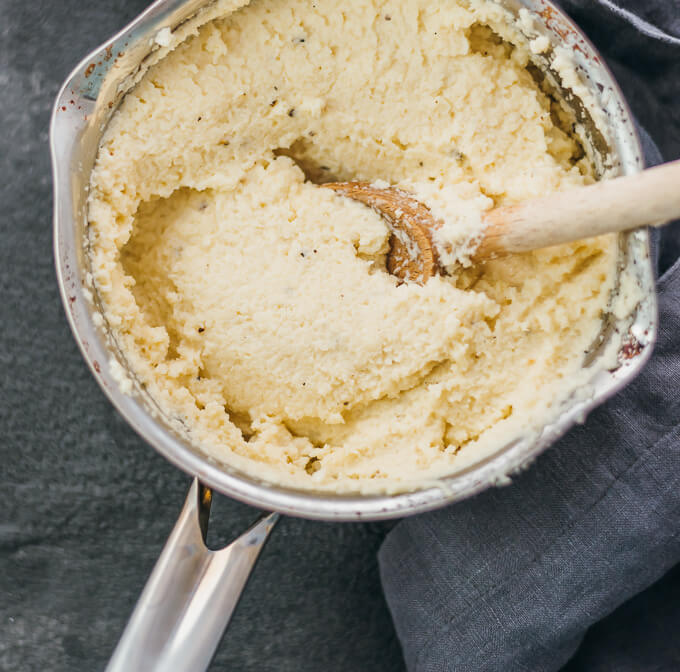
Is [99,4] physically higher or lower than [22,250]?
higher

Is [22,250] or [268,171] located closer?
[268,171]

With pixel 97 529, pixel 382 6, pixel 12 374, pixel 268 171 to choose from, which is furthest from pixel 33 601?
pixel 382 6

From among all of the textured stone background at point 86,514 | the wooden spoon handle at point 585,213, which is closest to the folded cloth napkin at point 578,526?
the textured stone background at point 86,514

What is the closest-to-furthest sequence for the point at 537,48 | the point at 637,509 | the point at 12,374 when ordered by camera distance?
the point at 537,48, the point at 637,509, the point at 12,374

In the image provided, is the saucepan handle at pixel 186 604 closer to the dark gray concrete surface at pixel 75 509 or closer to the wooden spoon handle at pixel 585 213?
the dark gray concrete surface at pixel 75 509

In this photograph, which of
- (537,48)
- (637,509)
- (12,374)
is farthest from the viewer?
(12,374)

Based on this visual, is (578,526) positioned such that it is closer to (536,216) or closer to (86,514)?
(536,216)

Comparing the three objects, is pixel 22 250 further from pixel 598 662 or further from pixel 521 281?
pixel 598 662
